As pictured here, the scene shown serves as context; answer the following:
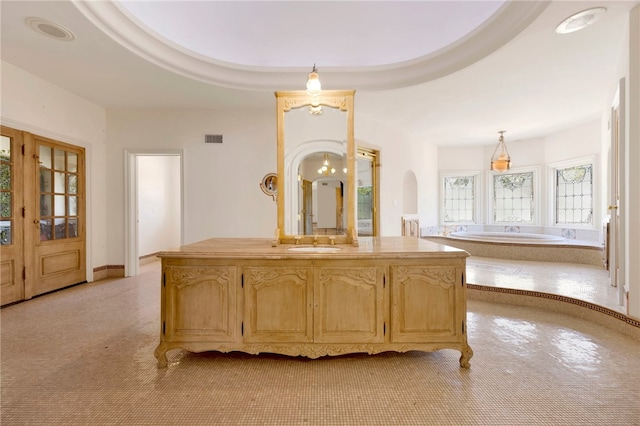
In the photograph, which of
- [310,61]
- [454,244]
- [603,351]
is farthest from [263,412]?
[454,244]

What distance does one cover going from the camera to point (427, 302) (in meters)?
2.02

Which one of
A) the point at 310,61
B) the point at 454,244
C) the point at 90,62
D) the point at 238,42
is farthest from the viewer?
the point at 454,244

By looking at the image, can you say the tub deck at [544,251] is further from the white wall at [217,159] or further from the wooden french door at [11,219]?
the wooden french door at [11,219]

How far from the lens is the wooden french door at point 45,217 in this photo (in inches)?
135

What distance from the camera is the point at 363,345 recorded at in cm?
203

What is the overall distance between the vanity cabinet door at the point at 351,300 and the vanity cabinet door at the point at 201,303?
0.58m

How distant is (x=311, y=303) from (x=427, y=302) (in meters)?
0.78

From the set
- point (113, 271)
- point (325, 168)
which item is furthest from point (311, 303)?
point (113, 271)

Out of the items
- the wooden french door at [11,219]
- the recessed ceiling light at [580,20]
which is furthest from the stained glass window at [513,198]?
the wooden french door at [11,219]

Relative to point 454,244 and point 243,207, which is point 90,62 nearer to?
point 243,207

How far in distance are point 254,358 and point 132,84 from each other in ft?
11.6

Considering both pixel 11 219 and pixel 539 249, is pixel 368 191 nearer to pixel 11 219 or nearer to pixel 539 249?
pixel 539 249

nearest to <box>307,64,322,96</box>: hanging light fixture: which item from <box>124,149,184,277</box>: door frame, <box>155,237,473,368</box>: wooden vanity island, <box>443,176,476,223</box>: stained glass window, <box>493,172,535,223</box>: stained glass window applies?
<box>155,237,473,368</box>: wooden vanity island

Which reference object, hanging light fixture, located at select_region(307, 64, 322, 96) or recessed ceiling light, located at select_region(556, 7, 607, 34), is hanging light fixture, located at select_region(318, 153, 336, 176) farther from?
recessed ceiling light, located at select_region(556, 7, 607, 34)
